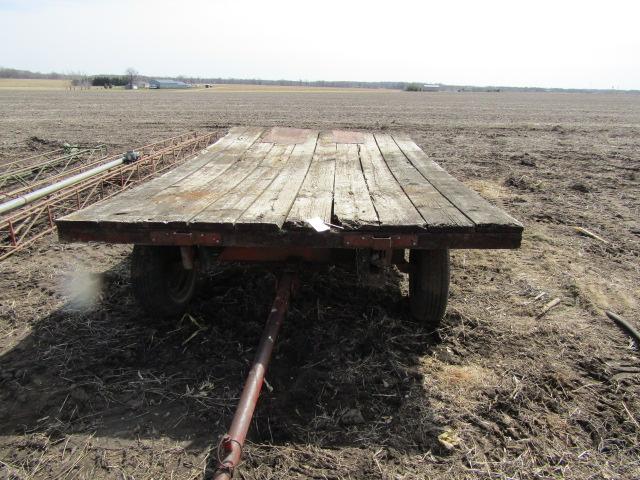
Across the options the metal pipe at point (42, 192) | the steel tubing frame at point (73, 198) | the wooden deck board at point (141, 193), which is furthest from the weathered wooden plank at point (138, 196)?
the metal pipe at point (42, 192)

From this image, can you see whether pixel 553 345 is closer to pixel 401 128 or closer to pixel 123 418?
pixel 123 418

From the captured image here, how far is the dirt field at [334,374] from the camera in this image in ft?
7.39

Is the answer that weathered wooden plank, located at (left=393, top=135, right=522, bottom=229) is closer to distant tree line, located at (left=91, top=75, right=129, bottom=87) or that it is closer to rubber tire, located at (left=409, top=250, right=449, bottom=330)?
rubber tire, located at (left=409, top=250, right=449, bottom=330)

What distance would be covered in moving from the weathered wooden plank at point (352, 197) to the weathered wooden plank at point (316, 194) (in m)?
0.05

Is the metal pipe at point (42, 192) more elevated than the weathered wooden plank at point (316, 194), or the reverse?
the weathered wooden plank at point (316, 194)

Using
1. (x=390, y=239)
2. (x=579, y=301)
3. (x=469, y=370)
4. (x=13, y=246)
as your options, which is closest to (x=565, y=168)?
(x=579, y=301)

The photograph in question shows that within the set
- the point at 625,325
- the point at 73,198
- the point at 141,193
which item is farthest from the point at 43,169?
the point at 625,325

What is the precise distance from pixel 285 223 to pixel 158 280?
1250 millimetres

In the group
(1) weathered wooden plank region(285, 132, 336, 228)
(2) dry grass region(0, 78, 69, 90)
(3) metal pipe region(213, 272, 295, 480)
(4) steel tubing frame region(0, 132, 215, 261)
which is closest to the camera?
(3) metal pipe region(213, 272, 295, 480)

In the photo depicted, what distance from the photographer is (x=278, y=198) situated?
302cm

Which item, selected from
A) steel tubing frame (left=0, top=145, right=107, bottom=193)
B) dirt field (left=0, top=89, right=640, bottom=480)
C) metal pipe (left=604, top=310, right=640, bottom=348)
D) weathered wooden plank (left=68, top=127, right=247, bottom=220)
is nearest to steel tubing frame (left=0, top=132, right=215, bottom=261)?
dirt field (left=0, top=89, right=640, bottom=480)

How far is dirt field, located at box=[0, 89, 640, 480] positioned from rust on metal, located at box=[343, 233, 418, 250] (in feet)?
3.00

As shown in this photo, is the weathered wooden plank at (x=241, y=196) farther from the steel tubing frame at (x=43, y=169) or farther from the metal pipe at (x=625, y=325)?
the steel tubing frame at (x=43, y=169)

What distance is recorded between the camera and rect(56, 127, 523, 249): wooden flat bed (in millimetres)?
2420
